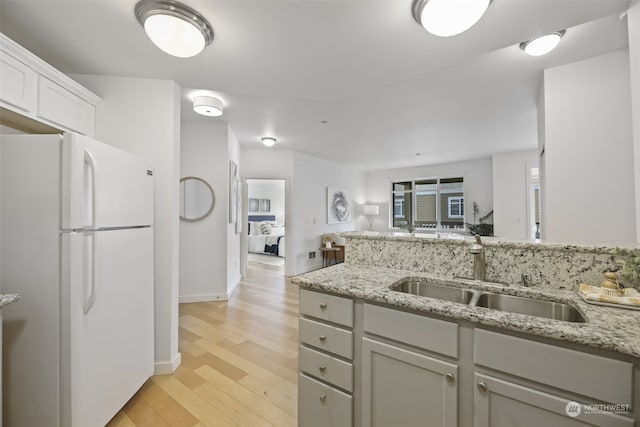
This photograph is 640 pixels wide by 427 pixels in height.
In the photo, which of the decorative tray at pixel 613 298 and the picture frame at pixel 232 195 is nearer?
the decorative tray at pixel 613 298

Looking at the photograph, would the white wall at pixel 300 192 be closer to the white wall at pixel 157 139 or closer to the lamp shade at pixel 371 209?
the lamp shade at pixel 371 209

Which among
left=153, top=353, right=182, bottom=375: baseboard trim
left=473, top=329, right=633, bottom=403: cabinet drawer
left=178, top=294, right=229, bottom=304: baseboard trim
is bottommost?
left=153, top=353, right=182, bottom=375: baseboard trim

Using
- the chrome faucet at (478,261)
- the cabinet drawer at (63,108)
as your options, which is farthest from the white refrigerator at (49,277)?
the chrome faucet at (478,261)

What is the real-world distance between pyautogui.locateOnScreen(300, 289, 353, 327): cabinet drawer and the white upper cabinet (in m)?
1.94

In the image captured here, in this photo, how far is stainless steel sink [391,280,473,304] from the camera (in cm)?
145

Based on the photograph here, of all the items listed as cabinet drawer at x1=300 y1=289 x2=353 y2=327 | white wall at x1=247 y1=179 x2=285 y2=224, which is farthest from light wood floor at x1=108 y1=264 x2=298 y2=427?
white wall at x1=247 y1=179 x2=285 y2=224

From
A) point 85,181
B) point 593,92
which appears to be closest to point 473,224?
point 593,92

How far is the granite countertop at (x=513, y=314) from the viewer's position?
2.76ft

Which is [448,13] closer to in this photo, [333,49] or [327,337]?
[333,49]

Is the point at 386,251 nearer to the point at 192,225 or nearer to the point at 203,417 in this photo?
the point at 203,417

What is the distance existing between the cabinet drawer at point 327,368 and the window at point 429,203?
6.57 metres

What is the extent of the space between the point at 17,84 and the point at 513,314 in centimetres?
272

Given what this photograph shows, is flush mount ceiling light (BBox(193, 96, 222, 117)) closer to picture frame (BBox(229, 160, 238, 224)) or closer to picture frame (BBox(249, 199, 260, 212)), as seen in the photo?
picture frame (BBox(229, 160, 238, 224))

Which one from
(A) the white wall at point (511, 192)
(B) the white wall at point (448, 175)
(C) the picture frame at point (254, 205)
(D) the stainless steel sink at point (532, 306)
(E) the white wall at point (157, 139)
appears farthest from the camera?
(C) the picture frame at point (254, 205)
